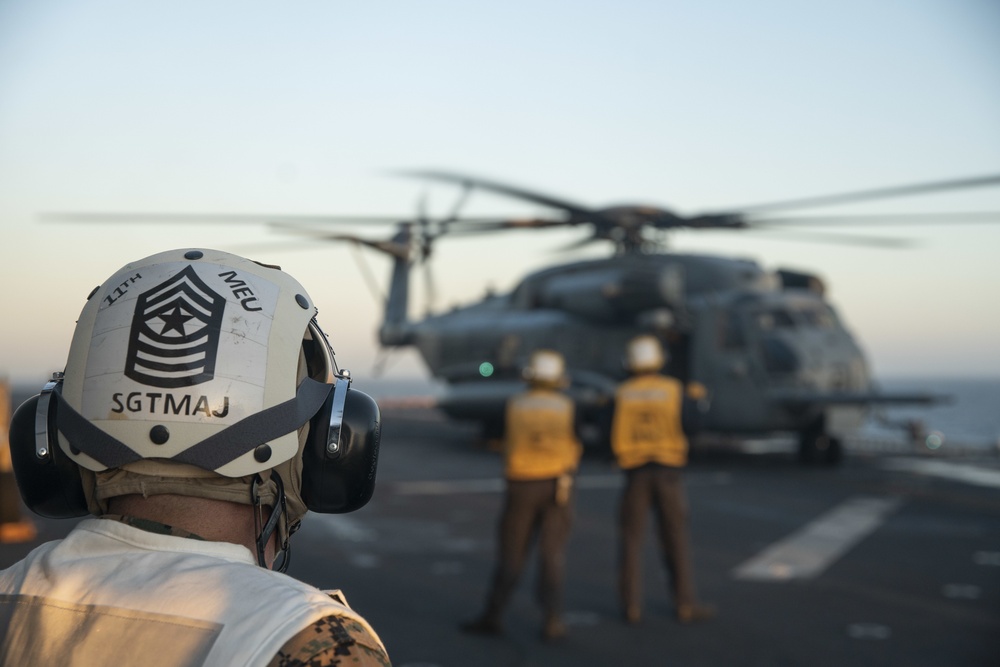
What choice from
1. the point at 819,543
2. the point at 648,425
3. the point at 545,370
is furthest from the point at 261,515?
the point at 819,543

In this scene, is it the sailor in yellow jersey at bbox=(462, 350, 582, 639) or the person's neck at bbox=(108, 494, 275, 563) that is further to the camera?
the sailor in yellow jersey at bbox=(462, 350, 582, 639)

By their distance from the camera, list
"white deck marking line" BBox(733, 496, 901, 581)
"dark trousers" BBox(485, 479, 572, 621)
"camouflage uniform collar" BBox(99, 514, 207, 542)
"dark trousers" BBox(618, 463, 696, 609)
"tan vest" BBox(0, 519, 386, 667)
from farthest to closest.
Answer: "white deck marking line" BBox(733, 496, 901, 581), "dark trousers" BBox(618, 463, 696, 609), "dark trousers" BBox(485, 479, 572, 621), "camouflage uniform collar" BBox(99, 514, 207, 542), "tan vest" BBox(0, 519, 386, 667)

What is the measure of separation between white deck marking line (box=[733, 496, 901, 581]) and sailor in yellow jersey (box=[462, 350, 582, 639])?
222cm

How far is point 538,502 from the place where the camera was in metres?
6.30

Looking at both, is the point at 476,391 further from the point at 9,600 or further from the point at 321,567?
the point at 9,600

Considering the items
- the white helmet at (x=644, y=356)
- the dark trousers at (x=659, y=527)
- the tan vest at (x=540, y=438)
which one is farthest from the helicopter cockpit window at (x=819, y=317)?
the tan vest at (x=540, y=438)

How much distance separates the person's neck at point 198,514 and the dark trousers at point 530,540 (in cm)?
485

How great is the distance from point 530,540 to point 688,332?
33.3ft

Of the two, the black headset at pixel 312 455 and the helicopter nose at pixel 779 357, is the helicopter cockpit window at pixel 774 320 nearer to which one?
the helicopter nose at pixel 779 357

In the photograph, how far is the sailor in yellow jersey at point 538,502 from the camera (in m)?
6.06

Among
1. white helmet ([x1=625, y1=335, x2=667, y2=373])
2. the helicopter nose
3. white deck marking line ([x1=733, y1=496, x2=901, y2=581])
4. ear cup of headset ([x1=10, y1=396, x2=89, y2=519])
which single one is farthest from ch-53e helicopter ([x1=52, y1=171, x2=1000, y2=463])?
ear cup of headset ([x1=10, y1=396, x2=89, y2=519])

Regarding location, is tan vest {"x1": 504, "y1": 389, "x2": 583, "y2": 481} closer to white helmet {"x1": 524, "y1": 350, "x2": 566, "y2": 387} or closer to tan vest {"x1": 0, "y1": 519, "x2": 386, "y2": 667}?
white helmet {"x1": 524, "y1": 350, "x2": 566, "y2": 387}

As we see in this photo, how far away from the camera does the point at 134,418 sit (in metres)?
1.37

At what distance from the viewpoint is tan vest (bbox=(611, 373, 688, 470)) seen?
6.71 metres
